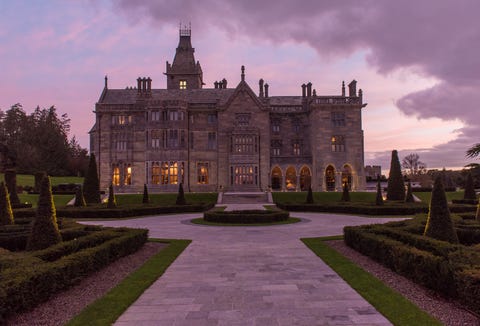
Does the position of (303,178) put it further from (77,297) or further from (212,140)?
(77,297)

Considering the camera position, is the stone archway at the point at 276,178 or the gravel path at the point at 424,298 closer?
the gravel path at the point at 424,298

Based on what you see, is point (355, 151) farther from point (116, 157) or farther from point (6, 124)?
point (6, 124)

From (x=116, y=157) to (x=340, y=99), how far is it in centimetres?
3545

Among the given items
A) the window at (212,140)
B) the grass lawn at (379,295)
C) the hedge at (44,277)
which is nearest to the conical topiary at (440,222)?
the grass lawn at (379,295)

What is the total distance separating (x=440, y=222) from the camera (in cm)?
1203

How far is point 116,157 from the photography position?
52375 millimetres

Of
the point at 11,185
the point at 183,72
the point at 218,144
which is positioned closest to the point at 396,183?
the point at 218,144

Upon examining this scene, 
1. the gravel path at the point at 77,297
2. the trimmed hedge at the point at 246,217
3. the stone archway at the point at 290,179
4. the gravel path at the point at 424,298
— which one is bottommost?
the gravel path at the point at 77,297

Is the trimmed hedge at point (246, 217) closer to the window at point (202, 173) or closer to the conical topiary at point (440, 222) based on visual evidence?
the conical topiary at point (440, 222)

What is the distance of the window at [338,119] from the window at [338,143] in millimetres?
1975

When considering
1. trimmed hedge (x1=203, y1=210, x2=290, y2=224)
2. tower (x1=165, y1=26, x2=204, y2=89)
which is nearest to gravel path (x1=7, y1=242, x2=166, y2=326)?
trimmed hedge (x1=203, y1=210, x2=290, y2=224)

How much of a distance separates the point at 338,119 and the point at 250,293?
153 ft

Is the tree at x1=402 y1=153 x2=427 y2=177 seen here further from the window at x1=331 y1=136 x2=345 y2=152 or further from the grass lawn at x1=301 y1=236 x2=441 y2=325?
the grass lawn at x1=301 y1=236 x2=441 y2=325

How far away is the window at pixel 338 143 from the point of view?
169 feet
